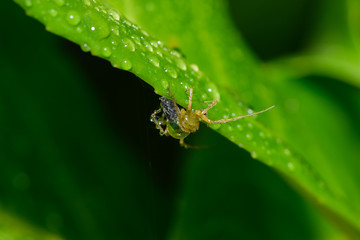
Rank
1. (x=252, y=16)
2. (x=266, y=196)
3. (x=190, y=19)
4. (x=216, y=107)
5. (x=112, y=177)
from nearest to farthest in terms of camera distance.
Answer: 1. (x=216, y=107)
2. (x=190, y=19)
3. (x=266, y=196)
4. (x=112, y=177)
5. (x=252, y=16)

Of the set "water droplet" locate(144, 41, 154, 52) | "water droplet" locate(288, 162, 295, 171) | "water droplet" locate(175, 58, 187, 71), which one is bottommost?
"water droplet" locate(288, 162, 295, 171)

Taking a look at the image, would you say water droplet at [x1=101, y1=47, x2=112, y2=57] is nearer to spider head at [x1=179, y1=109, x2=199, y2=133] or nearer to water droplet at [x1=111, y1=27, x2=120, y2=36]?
water droplet at [x1=111, y1=27, x2=120, y2=36]

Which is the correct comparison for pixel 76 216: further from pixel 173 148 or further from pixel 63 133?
pixel 173 148

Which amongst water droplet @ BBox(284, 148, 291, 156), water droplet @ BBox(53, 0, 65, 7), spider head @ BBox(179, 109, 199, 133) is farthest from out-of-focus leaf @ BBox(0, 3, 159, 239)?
water droplet @ BBox(53, 0, 65, 7)

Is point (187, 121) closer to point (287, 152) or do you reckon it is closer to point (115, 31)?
point (287, 152)

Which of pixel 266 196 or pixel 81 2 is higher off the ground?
pixel 266 196

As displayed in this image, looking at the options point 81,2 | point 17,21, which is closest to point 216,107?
point 81,2

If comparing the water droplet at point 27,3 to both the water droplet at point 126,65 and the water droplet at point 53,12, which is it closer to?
the water droplet at point 53,12
